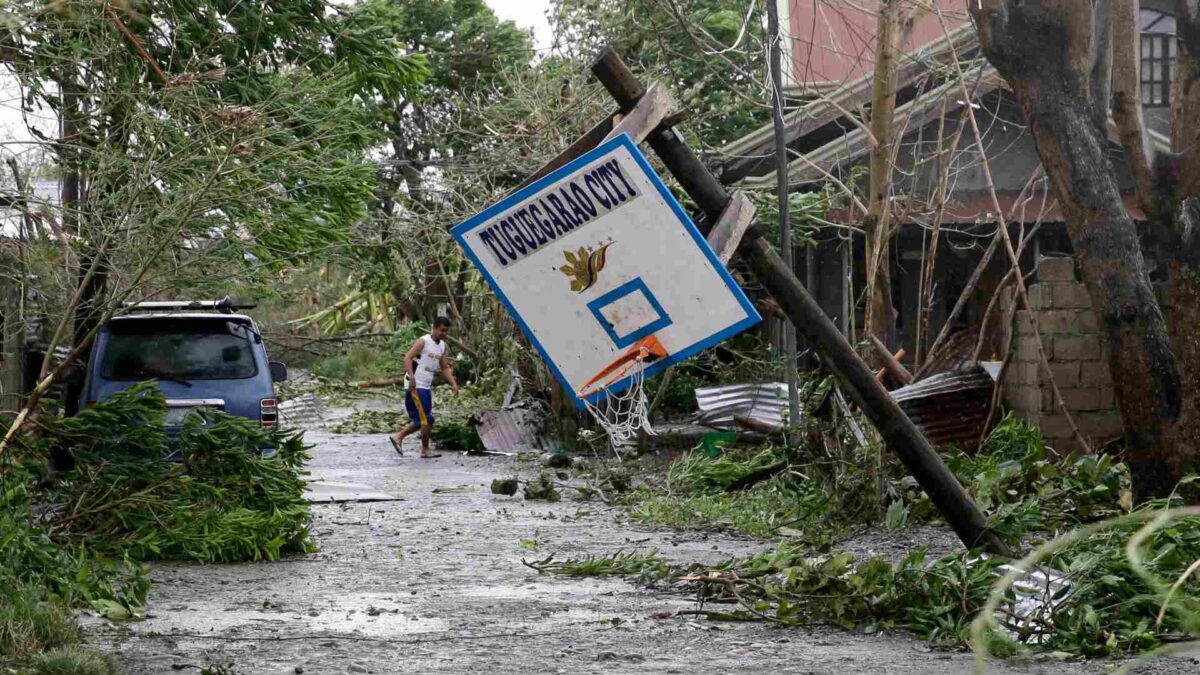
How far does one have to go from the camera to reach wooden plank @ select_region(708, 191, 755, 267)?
727 centimetres

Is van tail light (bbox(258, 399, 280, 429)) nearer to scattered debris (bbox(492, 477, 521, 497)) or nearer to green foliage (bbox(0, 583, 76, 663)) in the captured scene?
scattered debris (bbox(492, 477, 521, 497))

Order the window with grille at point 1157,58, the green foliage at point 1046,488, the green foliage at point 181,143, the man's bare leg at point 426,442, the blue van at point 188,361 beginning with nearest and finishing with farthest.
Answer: the green foliage at point 181,143 < the green foliage at point 1046,488 < the blue van at point 188,361 < the man's bare leg at point 426,442 < the window with grille at point 1157,58

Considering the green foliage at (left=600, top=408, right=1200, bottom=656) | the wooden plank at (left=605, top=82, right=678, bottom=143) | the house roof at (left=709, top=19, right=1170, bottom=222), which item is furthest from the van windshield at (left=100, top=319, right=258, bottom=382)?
the house roof at (left=709, top=19, right=1170, bottom=222)

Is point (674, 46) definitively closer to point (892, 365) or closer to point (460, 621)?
point (892, 365)

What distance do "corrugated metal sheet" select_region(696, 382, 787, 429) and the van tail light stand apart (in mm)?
5322

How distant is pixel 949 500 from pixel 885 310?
825cm

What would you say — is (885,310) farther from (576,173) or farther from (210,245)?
(576,173)

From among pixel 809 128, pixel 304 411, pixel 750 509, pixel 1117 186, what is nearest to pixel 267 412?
pixel 750 509

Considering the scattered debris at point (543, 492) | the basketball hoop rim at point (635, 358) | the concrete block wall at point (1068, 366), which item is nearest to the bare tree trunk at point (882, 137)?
the concrete block wall at point (1068, 366)

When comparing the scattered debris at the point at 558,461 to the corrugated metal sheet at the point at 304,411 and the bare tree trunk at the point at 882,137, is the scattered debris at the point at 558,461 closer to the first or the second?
the bare tree trunk at the point at 882,137

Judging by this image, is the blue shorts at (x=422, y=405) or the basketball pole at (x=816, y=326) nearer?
the basketball pole at (x=816, y=326)

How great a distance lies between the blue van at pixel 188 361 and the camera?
43.9 ft

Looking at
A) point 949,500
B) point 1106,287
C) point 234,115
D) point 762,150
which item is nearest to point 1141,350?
point 1106,287

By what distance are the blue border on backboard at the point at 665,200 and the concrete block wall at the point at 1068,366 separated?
6.59 meters
